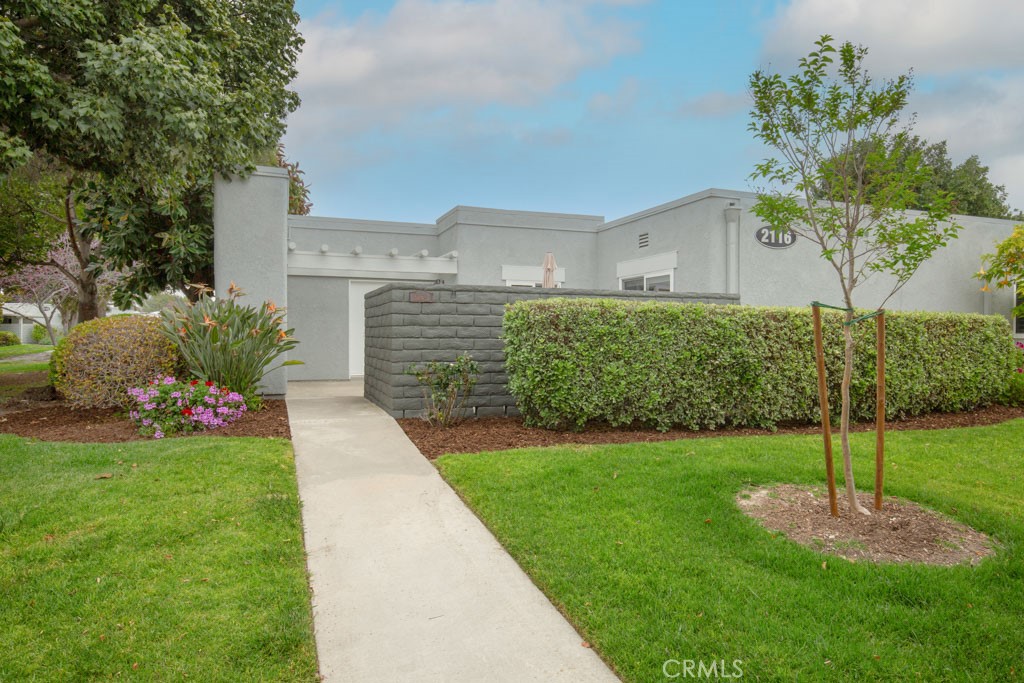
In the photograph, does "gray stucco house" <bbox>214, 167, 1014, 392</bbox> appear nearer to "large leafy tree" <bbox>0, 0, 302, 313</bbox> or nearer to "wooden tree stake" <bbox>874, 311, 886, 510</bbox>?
"large leafy tree" <bbox>0, 0, 302, 313</bbox>

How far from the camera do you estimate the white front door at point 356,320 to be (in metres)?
12.9

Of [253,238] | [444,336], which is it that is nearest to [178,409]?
[444,336]

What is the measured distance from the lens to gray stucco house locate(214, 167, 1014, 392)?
9.52m

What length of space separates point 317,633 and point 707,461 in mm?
3568

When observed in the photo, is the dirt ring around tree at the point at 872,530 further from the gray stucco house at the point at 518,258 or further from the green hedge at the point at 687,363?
the gray stucco house at the point at 518,258

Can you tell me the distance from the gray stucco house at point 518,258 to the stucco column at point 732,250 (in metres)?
0.02

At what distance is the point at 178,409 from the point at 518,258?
27.2ft

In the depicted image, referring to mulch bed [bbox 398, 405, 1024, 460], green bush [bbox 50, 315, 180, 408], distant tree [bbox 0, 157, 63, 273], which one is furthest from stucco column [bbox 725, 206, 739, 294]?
distant tree [bbox 0, 157, 63, 273]

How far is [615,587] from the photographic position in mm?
3020

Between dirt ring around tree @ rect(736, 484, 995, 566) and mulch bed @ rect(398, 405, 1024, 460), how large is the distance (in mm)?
2230

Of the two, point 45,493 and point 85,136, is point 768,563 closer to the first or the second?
point 45,493

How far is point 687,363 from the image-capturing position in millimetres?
6746

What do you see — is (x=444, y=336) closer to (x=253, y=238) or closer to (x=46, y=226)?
(x=253, y=238)

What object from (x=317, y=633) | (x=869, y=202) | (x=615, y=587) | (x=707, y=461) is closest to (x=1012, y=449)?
(x=707, y=461)
